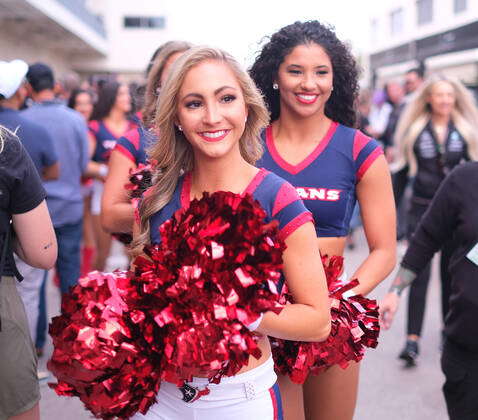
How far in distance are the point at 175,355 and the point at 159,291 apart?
16 cm

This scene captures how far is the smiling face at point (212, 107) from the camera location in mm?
1934

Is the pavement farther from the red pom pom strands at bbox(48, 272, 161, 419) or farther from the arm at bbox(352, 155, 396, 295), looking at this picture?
the red pom pom strands at bbox(48, 272, 161, 419)

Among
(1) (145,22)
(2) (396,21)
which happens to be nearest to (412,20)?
(2) (396,21)

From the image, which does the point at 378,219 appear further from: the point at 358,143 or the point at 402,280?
the point at 402,280

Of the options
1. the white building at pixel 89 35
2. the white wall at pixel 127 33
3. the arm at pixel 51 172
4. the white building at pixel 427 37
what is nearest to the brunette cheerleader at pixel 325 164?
the arm at pixel 51 172

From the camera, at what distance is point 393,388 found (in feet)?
14.3

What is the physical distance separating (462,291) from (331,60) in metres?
1.03

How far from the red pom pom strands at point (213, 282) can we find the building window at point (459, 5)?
34.0m

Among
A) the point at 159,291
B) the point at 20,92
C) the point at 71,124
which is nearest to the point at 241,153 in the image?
the point at 159,291

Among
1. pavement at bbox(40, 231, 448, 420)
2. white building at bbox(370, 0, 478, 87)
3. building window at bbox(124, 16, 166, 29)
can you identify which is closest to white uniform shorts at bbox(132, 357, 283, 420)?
pavement at bbox(40, 231, 448, 420)

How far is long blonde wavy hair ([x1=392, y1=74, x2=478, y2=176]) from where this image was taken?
5254 mm

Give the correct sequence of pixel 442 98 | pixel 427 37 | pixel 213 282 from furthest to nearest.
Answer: pixel 427 37, pixel 442 98, pixel 213 282

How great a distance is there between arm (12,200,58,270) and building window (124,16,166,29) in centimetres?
4455

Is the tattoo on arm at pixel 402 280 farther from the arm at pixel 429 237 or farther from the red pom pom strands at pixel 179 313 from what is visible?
the red pom pom strands at pixel 179 313
